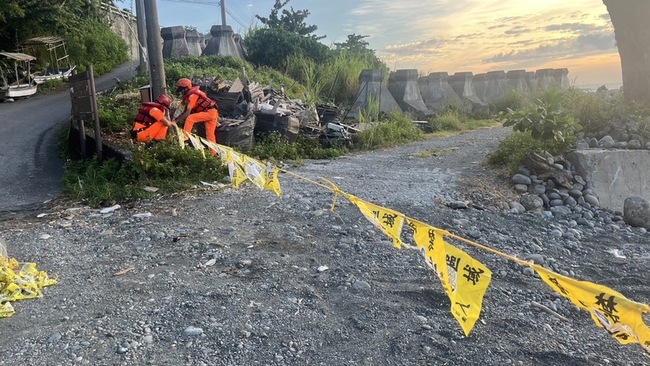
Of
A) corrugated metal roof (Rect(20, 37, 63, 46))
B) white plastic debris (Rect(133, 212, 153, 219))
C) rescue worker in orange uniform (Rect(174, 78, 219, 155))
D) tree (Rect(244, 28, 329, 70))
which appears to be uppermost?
corrugated metal roof (Rect(20, 37, 63, 46))

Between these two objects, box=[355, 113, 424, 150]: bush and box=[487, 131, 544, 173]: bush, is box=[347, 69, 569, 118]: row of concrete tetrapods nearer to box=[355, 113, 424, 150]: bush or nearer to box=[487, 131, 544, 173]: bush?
box=[355, 113, 424, 150]: bush

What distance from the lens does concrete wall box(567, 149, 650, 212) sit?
28.8 feet

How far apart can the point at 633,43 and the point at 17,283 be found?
1271 centimetres

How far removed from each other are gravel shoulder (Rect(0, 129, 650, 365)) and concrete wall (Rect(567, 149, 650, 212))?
1712 millimetres

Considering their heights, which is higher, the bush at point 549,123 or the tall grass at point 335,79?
the tall grass at point 335,79

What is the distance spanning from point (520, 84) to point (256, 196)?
59.6ft

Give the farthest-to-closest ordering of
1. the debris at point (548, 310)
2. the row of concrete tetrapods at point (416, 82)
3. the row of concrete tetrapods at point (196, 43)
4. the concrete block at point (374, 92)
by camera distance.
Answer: the row of concrete tetrapods at point (196, 43) → the row of concrete tetrapods at point (416, 82) → the concrete block at point (374, 92) → the debris at point (548, 310)

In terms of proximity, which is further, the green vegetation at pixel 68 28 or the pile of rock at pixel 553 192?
the green vegetation at pixel 68 28

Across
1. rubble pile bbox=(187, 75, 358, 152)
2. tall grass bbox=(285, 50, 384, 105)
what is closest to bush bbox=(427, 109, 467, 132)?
tall grass bbox=(285, 50, 384, 105)

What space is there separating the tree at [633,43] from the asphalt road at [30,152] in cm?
1191

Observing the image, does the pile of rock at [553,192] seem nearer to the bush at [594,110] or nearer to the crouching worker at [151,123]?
the bush at [594,110]

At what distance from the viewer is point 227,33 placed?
2223 cm

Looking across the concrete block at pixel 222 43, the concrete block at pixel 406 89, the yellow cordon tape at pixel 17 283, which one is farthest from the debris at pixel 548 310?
the concrete block at pixel 222 43

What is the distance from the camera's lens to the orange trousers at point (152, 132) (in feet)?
28.5
